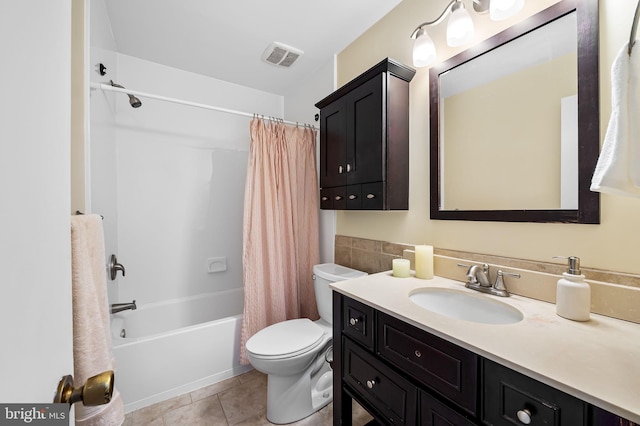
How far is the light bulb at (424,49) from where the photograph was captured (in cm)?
126

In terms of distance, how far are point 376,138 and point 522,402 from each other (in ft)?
4.00

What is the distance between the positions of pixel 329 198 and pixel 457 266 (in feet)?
3.07

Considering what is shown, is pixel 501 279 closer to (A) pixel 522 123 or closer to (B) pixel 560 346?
(B) pixel 560 346

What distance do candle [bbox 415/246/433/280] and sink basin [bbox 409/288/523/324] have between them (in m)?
0.12

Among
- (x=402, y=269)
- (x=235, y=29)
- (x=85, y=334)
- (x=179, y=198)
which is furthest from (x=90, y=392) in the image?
(x=179, y=198)

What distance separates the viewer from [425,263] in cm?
125

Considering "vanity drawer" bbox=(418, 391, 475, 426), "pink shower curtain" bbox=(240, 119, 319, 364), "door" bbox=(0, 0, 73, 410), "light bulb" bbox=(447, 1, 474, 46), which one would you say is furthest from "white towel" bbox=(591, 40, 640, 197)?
"pink shower curtain" bbox=(240, 119, 319, 364)

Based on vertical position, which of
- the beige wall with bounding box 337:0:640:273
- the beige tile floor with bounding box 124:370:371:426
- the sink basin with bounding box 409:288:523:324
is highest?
the beige wall with bounding box 337:0:640:273

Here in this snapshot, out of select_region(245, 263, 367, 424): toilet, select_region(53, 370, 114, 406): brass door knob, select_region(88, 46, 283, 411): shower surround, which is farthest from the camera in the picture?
select_region(88, 46, 283, 411): shower surround

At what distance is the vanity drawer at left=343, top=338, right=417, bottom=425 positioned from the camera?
2.81 feet

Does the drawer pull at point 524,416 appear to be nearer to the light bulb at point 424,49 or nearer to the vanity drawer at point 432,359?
the vanity drawer at point 432,359

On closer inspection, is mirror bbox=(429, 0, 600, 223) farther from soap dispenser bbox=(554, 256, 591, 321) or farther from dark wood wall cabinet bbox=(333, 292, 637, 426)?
dark wood wall cabinet bbox=(333, 292, 637, 426)

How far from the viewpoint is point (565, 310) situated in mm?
810

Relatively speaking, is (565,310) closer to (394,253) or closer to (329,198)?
(394,253)
